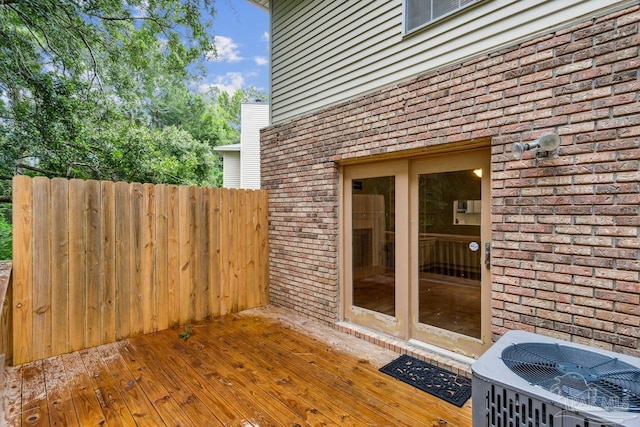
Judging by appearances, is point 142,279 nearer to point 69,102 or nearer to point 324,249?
point 324,249

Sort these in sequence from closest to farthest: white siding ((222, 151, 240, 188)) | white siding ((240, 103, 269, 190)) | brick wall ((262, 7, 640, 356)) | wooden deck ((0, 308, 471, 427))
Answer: brick wall ((262, 7, 640, 356))
wooden deck ((0, 308, 471, 427))
white siding ((240, 103, 269, 190))
white siding ((222, 151, 240, 188))

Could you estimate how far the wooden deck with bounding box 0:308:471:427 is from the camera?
222 centimetres

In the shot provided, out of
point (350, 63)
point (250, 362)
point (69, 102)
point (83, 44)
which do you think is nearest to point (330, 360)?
point (250, 362)

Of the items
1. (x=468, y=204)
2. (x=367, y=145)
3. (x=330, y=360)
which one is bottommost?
(x=330, y=360)

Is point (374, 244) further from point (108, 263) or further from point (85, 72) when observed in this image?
point (85, 72)

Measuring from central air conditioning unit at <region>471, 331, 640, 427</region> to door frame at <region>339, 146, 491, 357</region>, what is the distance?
1.08m

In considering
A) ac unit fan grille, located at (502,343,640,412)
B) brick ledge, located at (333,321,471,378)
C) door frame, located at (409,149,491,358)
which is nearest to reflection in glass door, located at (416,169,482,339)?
door frame, located at (409,149,491,358)

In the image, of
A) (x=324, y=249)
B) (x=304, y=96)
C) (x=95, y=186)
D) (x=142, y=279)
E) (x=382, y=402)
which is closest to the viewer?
(x=382, y=402)

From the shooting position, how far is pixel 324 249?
409 centimetres

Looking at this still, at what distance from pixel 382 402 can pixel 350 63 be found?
358cm

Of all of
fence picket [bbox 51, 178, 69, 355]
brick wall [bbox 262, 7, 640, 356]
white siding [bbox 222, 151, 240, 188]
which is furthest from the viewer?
white siding [bbox 222, 151, 240, 188]

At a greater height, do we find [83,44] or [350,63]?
[83,44]

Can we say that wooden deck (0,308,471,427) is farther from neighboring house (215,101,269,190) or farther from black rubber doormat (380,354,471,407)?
neighboring house (215,101,269,190)

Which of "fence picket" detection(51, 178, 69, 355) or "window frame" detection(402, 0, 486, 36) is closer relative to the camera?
"window frame" detection(402, 0, 486, 36)
